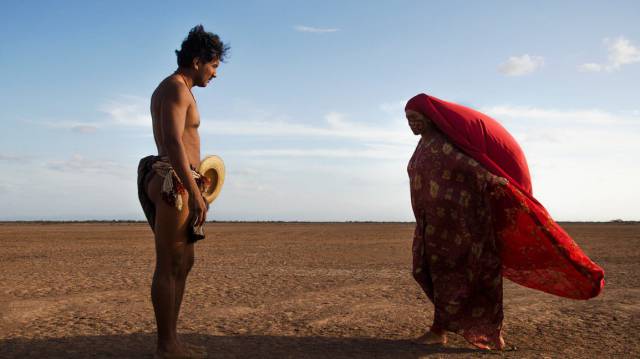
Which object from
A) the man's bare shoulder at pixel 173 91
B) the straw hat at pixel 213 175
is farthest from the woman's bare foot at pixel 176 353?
the man's bare shoulder at pixel 173 91

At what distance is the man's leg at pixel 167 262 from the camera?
381 centimetres

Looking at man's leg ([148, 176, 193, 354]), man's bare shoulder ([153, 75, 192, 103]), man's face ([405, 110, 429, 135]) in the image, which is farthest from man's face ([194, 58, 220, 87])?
man's face ([405, 110, 429, 135])

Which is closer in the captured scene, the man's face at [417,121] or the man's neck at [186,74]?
the man's neck at [186,74]

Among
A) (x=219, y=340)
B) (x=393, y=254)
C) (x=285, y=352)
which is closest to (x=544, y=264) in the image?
(x=285, y=352)

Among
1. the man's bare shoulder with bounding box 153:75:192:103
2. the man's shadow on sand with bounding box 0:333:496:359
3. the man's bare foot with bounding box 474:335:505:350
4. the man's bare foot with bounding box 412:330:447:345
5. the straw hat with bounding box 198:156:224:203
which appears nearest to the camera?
the man's bare shoulder with bounding box 153:75:192:103

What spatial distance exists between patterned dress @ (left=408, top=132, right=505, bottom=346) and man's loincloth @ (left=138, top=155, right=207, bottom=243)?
70.0 inches

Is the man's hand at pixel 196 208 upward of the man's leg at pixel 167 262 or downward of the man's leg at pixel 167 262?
upward

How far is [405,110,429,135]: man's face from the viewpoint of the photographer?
4.85m

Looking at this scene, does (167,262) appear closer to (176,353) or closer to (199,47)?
(176,353)

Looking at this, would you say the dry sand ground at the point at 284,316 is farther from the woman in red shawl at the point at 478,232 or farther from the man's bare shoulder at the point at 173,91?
the man's bare shoulder at the point at 173,91

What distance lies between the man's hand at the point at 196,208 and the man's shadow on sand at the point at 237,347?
1077 mm

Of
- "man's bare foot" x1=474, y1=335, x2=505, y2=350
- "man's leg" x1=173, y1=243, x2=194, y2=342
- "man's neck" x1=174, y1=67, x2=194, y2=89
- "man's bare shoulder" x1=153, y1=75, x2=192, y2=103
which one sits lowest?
"man's bare foot" x1=474, y1=335, x2=505, y2=350

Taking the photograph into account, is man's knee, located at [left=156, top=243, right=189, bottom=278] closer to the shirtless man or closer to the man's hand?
the shirtless man

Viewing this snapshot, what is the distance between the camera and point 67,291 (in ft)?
24.1
